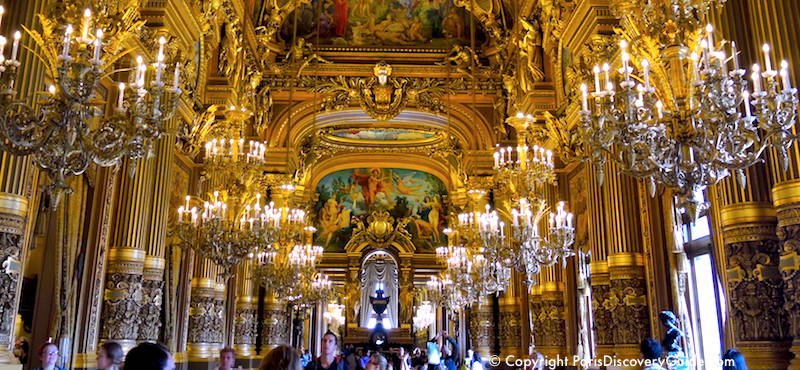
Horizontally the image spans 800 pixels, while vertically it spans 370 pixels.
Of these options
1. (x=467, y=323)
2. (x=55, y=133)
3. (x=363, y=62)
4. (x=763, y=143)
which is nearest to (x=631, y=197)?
(x=763, y=143)

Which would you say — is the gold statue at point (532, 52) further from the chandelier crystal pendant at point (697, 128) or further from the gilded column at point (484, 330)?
the chandelier crystal pendant at point (697, 128)

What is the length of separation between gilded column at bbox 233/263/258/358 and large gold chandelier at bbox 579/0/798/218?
1368cm

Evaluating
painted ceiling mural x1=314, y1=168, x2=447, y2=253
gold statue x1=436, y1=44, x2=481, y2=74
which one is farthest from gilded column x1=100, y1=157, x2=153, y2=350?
painted ceiling mural x1=314, y1=168, x2=447, y2=253

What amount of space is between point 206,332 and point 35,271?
Answer: 4786 mm

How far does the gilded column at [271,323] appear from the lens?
19609 mm

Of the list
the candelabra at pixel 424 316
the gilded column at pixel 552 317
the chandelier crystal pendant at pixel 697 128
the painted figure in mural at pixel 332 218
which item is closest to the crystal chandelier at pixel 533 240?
the chandelier crystal pendant at pixel 697 128

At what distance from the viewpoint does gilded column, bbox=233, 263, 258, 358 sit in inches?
676

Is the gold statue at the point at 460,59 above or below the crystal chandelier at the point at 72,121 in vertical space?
above

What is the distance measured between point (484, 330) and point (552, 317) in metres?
5.70

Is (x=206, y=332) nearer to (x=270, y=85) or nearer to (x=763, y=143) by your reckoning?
(x=270, y=85)

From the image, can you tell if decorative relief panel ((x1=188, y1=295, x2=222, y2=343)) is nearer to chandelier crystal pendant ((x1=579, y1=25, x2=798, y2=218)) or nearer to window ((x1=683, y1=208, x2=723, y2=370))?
window ((x1=683, y1=208, x2=723, y2=370))

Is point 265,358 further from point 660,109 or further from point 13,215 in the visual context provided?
point 13,215

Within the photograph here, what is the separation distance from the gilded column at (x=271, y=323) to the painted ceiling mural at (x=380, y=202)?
1160 cm

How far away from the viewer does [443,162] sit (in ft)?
86.4
